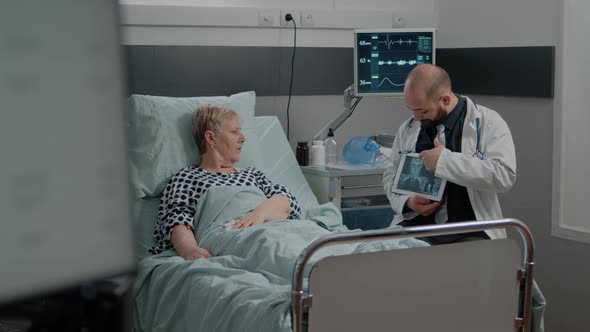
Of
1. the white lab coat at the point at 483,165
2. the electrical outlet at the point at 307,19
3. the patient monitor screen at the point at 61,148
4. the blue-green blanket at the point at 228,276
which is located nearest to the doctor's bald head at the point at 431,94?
the white lab coat at the point at 483,165

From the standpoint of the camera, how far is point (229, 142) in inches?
139

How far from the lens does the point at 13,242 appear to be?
0.18 m

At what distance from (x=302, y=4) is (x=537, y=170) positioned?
61.1 inches

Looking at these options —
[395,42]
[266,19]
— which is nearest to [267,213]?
[395,42]

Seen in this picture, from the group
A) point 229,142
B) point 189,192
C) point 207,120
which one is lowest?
point 189,192

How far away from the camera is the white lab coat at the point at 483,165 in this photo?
299 cm

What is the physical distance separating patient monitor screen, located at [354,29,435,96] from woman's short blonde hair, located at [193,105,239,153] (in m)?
0.75

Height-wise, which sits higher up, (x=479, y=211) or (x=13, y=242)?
(x=13, y=242)

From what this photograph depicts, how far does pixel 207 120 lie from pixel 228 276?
3.43ft

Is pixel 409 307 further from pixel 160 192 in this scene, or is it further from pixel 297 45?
pixel 297 45

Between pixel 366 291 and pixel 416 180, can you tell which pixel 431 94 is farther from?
pixel 366 291

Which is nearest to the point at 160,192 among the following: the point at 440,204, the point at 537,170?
the point at 440,204

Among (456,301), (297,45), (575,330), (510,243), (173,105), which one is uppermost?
(297,45)

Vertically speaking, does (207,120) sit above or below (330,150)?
above
